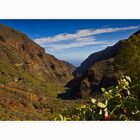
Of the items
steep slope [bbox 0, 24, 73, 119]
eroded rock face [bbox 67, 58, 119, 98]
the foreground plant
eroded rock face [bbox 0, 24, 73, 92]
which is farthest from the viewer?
steep slope [bbox 0, 24, 73, 119]

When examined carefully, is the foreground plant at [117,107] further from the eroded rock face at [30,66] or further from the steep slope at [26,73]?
the eroded rock face at [30,66]

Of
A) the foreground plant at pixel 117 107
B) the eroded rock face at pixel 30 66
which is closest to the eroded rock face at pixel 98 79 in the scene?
the eroded rock face at pixel 30 66

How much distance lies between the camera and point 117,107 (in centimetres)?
249

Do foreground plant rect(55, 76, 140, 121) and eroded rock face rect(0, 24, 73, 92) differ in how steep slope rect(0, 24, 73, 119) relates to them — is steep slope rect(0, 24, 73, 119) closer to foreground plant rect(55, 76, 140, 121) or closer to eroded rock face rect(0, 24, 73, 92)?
eroded rock face rect(0, 24, 73, 92)

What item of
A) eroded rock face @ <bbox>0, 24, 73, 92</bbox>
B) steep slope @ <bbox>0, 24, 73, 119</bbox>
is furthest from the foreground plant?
eroded rock face @ <bbox>0, 24, 73, 92</bbox>

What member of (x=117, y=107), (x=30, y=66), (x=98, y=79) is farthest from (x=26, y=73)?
(x=117, y=107)

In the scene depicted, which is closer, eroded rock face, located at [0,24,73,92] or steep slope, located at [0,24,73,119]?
eroded rock face, located at [0,24,73,92]

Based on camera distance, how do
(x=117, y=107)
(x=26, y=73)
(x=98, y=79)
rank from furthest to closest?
(x=26, y=73) < (x=98, y=79) < (x=117, y=107)

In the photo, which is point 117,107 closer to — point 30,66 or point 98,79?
point 98,79

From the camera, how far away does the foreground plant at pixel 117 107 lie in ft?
8.12

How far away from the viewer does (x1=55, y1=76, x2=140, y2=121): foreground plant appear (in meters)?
2.47
